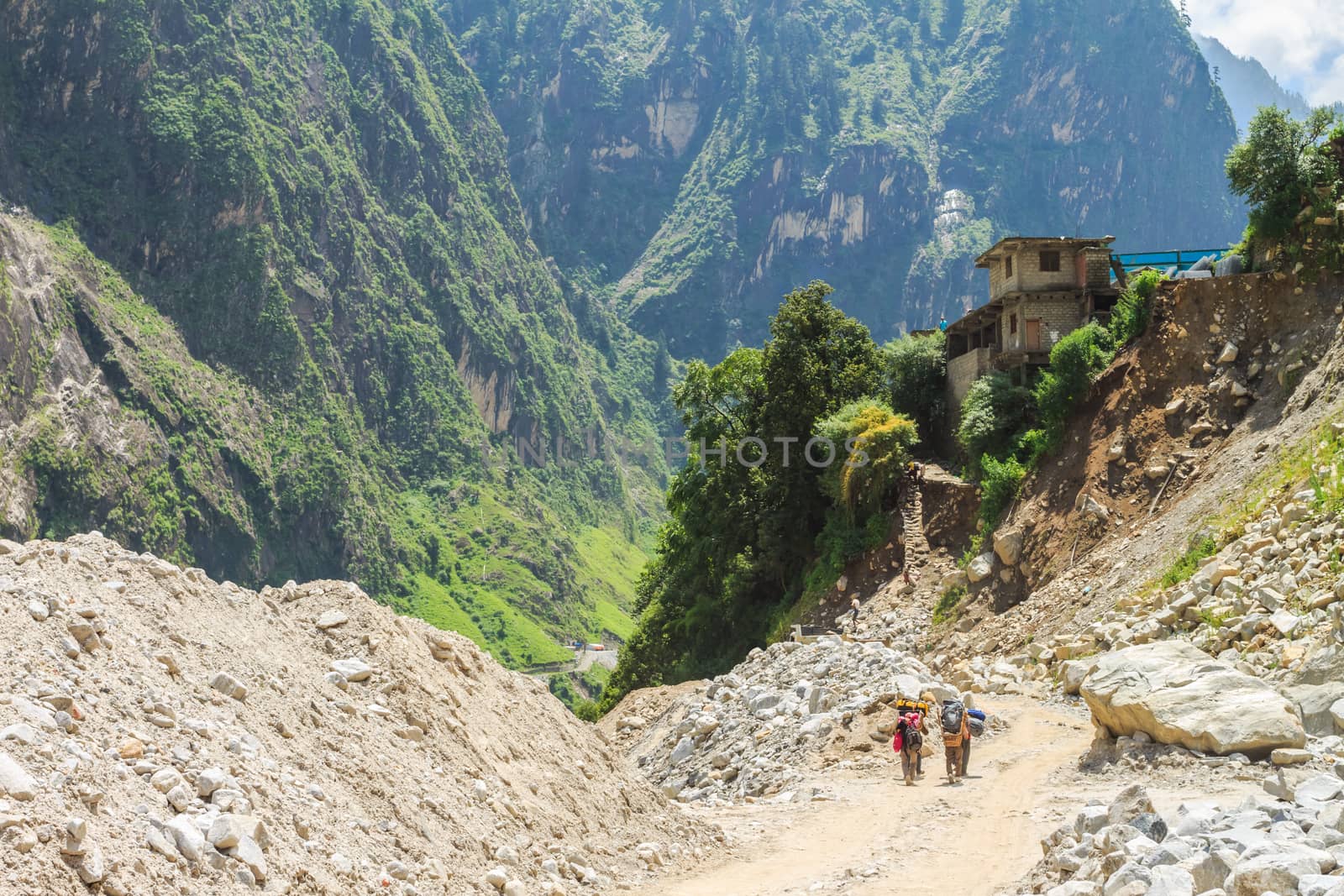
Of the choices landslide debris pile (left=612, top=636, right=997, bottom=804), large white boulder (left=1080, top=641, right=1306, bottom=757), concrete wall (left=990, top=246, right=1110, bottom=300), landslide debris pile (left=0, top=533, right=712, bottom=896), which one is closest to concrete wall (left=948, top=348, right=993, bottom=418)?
concrete wall (left=990, top=246, right=1110, bottom=300)

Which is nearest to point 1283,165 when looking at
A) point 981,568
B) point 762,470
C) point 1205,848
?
point 981,568

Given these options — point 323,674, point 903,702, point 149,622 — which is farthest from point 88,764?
point 903,702

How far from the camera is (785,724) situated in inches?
875

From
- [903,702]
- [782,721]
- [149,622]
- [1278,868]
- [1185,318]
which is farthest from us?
[1185,318]

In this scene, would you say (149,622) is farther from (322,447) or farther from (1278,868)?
(322,447)

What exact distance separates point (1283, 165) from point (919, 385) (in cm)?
1695

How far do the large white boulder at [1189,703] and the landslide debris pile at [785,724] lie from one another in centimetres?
303

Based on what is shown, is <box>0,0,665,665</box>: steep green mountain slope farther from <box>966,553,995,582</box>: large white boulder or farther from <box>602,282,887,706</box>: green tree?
<box>966,553,995,582</box>: large white boulder

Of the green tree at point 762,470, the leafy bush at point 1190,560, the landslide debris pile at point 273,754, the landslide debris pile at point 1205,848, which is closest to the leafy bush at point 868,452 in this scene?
the green tree at point 762,470

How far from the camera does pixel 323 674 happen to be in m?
13.7

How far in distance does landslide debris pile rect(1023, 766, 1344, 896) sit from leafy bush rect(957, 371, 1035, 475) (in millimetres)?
26477

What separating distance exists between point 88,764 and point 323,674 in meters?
4.32

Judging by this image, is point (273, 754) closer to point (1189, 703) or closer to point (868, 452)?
point (1189, 703)

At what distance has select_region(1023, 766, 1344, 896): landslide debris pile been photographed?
28.8 feet
